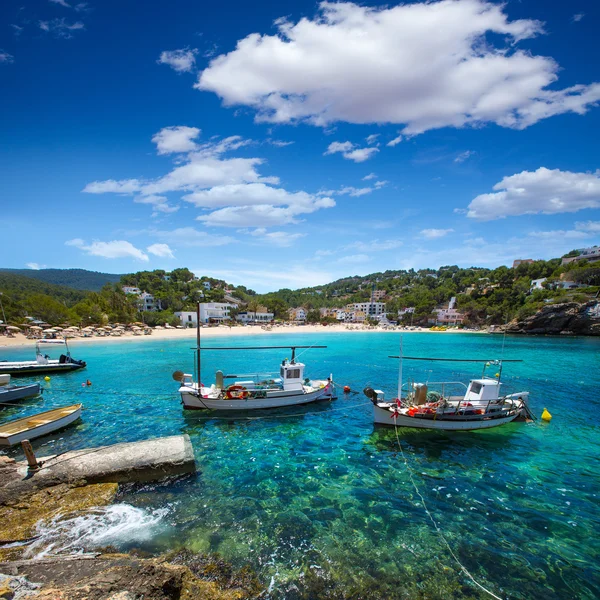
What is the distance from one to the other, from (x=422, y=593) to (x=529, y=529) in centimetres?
576

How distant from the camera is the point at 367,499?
13.0m

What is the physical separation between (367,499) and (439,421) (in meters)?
9.61

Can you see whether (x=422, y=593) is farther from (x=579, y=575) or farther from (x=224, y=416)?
(x=224, y=416)

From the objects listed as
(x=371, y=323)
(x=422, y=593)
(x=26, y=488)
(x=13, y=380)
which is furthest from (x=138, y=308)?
(x=422, y=593)

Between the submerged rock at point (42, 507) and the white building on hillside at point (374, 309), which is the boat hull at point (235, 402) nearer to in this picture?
the submerged rock at point (42, 507)

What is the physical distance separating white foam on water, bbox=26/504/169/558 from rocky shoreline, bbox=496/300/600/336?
9943 centimetres

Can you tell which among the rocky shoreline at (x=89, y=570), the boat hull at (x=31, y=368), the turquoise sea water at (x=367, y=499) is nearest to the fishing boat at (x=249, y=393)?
the turquoise sea water at (x=367, y=499)

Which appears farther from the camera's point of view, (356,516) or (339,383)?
(339,383)

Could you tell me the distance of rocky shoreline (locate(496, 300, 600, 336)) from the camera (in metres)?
88.3

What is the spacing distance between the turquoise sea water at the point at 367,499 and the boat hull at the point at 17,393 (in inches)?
54.7

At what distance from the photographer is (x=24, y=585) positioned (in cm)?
715

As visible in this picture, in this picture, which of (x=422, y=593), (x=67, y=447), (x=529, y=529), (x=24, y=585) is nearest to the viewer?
(x=24, y=585)

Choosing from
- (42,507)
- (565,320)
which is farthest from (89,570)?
(565,320)

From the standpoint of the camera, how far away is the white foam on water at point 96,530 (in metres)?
9.71
